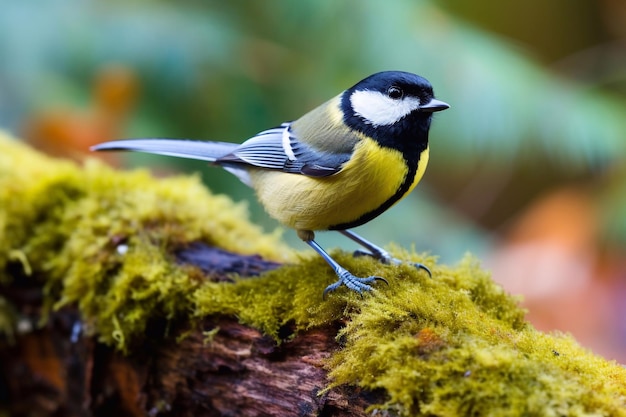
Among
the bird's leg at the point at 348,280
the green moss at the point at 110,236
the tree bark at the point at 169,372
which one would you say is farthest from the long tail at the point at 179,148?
the bird's leg at the point at 348,280

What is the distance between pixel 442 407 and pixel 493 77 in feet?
8.33

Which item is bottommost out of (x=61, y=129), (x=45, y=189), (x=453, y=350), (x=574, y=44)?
(x=453, y=350)

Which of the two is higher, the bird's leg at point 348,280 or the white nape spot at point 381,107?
the white nape spot at point 381,107

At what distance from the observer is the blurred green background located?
10.6 ft

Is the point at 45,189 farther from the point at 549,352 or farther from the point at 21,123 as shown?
the point at 549,352

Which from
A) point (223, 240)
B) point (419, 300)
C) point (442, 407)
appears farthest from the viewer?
point (223, 240)

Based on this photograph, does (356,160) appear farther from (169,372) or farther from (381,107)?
(169,372)

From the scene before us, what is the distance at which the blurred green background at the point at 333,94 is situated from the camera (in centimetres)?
322

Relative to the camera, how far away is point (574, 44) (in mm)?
5277

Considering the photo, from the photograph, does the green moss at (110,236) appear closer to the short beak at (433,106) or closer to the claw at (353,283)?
the claw at (353,283)

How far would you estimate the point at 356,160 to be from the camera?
1577mm

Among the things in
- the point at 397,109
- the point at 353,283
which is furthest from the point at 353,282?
the point at 397,109

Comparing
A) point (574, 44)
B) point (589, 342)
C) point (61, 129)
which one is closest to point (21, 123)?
point (61, 129)

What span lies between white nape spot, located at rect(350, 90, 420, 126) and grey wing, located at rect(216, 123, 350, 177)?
14cm
